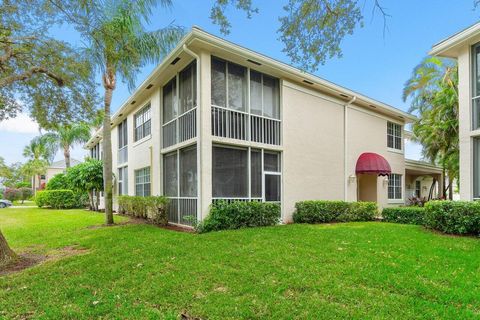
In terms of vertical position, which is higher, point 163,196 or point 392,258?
point 163,196

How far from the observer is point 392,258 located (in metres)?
6.34

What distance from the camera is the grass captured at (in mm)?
4133

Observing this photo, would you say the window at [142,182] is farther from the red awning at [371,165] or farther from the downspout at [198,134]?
the red awning at [371,165]

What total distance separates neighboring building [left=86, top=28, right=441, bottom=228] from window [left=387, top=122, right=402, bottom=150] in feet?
4.77

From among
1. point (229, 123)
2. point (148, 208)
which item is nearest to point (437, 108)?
point (229, 123)

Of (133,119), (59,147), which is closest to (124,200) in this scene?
(133,119)

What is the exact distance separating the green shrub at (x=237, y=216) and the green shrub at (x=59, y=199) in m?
21.0

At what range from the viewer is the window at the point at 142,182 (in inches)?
605

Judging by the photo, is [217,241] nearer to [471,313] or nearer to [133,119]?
[471,313]

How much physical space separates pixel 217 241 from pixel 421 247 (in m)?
5.13

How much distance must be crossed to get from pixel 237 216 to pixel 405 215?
757cm

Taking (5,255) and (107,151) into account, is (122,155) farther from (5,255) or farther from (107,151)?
(5,255)

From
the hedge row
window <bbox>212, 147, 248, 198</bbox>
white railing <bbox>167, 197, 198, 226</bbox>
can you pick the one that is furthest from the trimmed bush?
the hedge row

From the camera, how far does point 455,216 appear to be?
29.8ft
